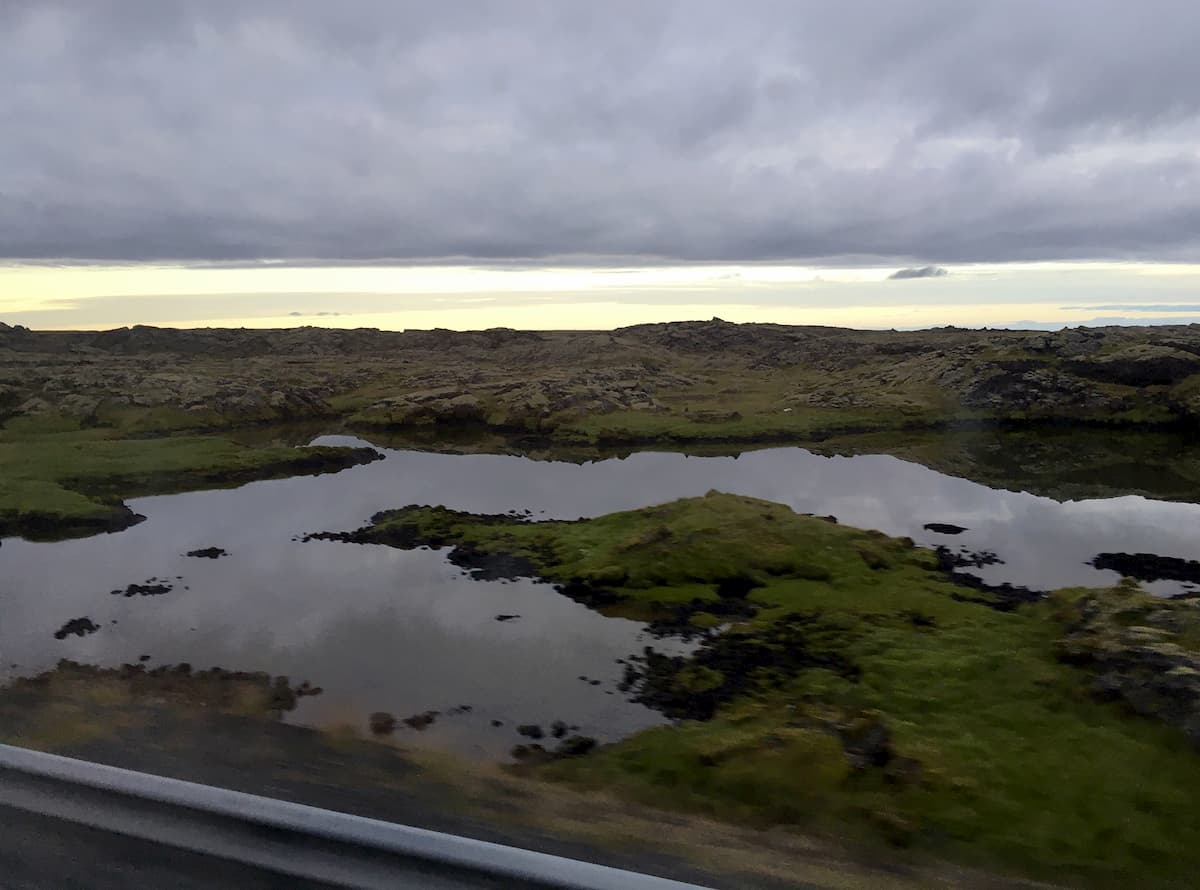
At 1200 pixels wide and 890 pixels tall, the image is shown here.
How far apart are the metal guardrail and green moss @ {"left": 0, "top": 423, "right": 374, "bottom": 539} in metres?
34.6

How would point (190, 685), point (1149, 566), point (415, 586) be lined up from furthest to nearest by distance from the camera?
point (1149, 566), point (415, 586), point (190, 685)

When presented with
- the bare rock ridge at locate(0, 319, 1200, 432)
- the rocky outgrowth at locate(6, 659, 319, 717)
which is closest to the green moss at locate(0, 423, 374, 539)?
the rocky outgrowth at locate(6, 659, 319, 717)

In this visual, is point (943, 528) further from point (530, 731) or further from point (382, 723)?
point (382, 723)

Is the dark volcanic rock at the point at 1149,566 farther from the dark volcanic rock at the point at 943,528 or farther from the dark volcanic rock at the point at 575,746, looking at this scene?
the dark volcanic rock at the point at 575,746

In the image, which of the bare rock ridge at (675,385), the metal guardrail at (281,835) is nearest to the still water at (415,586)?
the metal guardrail at (281,835)

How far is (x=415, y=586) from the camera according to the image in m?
26.2

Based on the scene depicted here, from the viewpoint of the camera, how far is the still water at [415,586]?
59.3 ft

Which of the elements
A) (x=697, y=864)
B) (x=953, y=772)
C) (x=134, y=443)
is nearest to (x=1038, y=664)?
(x=953, y=772)

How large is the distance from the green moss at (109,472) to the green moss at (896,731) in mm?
24071

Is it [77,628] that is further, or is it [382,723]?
[77,628]

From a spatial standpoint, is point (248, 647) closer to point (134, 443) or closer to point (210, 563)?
point (210, 563)

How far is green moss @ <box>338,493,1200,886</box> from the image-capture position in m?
11.3

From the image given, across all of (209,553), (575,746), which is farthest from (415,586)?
(575,746)

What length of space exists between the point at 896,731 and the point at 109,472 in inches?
1756
